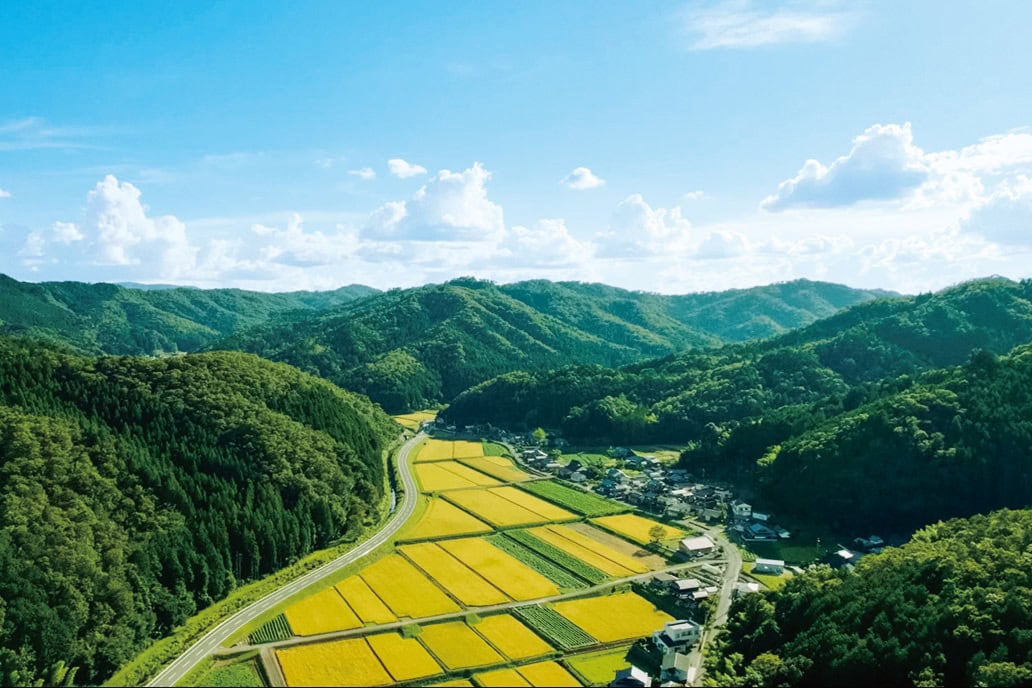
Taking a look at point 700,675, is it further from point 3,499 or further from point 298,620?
point 3,499

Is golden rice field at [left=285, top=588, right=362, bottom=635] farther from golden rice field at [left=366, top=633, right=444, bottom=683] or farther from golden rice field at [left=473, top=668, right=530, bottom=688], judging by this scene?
golden rice field at [left=473, top=668, right=530, bottom=688]

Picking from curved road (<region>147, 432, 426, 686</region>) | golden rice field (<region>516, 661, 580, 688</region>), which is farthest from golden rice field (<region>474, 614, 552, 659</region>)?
curved road (<region>147, 432, 426, 686</region>)

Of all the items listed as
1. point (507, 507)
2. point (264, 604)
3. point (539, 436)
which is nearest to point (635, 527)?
point (507, 507)

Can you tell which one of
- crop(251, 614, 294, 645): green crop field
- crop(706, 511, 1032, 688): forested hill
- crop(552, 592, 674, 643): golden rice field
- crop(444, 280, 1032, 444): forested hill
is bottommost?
crop(552, 592, 674, 643): golden rice field

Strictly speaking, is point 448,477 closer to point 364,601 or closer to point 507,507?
point 507,507

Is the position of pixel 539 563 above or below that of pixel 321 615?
below
